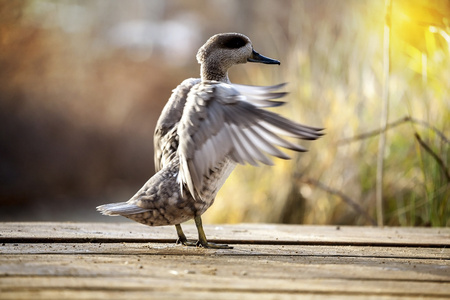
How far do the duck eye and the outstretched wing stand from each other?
1.83 feet

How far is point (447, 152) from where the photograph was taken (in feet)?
15.7

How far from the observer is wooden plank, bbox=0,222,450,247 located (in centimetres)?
279

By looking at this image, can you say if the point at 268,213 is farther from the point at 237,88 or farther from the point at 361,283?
the point at 361,283

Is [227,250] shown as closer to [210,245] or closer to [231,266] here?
[210,245]

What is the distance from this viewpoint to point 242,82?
9.20m

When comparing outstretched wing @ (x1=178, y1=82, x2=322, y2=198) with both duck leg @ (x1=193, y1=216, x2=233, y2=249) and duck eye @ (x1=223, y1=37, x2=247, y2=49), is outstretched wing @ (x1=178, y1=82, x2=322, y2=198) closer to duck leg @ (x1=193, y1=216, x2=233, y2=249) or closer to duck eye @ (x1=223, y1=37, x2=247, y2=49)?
duck leg @ (x1=193, y1=216, x2=233, y2=249)

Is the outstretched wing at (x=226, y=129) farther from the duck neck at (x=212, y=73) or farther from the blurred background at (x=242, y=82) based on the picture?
the blurred background at (x=242, y=82)

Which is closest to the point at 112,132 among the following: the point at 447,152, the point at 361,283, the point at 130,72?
the point at 130,72

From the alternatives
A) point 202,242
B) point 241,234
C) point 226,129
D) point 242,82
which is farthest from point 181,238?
point 242,82

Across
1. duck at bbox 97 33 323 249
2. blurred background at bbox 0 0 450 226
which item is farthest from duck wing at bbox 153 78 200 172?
blurred background at bbox 0 0 450 226

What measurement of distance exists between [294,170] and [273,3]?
32.0 feet

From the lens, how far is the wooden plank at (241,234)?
2793mm

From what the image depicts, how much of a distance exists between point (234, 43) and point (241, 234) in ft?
2.97

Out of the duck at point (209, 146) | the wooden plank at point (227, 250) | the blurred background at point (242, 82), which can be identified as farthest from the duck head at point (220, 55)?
the blurred background at point (242, 82)
